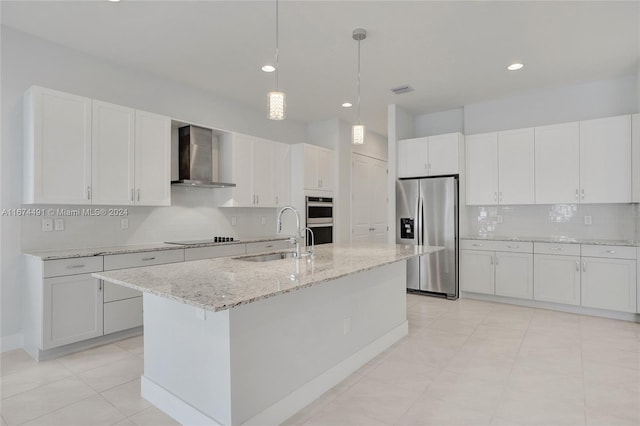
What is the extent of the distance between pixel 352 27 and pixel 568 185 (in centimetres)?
337

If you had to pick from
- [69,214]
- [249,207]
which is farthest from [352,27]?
[69,214]

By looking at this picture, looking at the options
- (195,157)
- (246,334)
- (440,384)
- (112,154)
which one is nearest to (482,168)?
(440,384)

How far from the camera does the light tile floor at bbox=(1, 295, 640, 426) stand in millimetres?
2146

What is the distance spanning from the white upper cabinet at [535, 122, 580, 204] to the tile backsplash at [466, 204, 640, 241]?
0.95 ft

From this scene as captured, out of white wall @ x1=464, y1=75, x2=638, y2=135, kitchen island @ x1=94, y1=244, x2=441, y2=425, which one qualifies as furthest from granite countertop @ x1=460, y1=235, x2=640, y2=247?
kitchen island @ x1=94, y1=244, x2=441, y2=425

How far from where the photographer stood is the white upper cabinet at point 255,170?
15.6ft

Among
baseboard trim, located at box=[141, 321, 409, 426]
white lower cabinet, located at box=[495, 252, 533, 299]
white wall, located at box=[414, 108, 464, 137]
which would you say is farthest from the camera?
white wall, located at box=[414, 108, 464, 137]

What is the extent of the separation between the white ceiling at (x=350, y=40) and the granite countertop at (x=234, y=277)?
1.98 metres

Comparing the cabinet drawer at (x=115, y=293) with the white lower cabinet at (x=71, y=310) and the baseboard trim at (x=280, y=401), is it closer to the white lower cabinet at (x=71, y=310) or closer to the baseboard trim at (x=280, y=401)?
the white lower cabinet at (x=71, y=310)

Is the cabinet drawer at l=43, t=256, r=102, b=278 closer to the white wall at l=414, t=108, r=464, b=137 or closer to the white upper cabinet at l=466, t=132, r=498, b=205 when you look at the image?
the white upper cabinet at l=466, t=132, r=498, b=205

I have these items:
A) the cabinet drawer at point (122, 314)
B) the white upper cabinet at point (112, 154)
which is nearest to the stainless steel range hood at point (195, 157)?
the white upper cabinet at point (112, 154)

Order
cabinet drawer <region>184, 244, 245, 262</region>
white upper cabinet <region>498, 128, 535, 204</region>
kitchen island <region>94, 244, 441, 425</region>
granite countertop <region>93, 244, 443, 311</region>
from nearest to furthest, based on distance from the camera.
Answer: granite countertop <region>93, 244, 443, 311</region> → kitchen island <region>94, 244, 441, 425</region> → cabinet drawer <region>184, 244, 245, 262</region> → white upper cabinet <region>498, 128, 535, 204</region>

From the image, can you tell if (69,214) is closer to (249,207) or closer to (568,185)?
(249,207)

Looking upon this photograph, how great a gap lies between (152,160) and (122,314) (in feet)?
5.20
